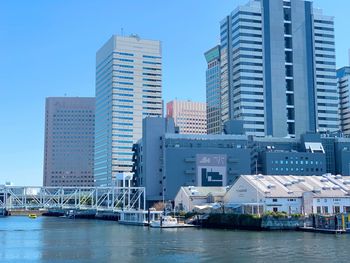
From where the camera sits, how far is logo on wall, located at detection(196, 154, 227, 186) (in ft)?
506

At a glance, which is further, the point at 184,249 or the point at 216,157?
the point at 216,157

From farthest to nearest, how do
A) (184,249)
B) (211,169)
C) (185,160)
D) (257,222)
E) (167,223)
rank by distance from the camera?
(211,169) < (185,160) < (167,223) < (257,222) < (184,249)

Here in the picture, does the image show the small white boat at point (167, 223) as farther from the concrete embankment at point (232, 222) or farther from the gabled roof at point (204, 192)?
the gabled roof at point (204, 192)

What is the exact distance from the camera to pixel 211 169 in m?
156

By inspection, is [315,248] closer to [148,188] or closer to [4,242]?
[4,242]

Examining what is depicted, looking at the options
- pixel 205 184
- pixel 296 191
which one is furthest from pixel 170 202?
pixel 296 191

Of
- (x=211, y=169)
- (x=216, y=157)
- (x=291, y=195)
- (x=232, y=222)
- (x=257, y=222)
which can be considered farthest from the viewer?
(x=216, y=157)

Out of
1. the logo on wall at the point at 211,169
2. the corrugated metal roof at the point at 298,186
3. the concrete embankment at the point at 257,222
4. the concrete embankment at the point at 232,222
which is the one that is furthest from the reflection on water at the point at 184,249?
the logo on wall at the point at 211,169

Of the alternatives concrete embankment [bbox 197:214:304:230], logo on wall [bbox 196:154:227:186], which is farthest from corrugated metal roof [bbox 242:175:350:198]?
logo on wall [bbox 196:154:227:186]

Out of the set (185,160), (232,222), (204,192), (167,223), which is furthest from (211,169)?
(232,222)

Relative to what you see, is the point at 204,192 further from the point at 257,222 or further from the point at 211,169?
the point at 257,222

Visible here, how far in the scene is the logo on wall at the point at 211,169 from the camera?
15425 cm

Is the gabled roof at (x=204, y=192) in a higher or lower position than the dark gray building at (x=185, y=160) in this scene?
lower

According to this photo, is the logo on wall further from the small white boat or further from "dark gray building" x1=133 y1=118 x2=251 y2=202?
the small white boat
